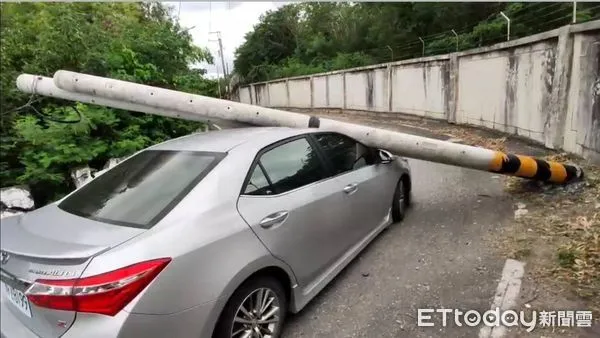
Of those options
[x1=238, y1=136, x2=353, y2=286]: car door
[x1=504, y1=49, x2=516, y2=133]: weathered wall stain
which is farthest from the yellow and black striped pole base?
[x1=238, y1=136, x2=353, y2=286]: car door

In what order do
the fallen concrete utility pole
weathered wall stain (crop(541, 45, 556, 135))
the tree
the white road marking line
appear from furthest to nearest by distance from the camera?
weathered wall stain (crop(541, 45, 556, 135)), the tree, the fallen concrete utility pole, the white road marking line

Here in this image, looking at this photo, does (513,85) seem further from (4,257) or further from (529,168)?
(4,257)

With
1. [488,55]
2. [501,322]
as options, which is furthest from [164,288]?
[488,55]

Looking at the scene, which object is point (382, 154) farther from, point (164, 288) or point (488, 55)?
point (164, 288)

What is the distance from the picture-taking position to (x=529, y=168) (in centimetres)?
426

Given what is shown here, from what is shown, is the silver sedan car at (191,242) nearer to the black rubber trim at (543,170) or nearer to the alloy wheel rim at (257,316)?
the alloy wheel rim at (257,316)

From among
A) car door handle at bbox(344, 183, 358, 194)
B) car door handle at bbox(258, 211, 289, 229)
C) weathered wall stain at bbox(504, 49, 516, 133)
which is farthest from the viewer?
weathered wall stain at bbox(504, 49, 516, 133)

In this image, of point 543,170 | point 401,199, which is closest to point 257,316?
point 401,199

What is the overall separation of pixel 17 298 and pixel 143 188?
31.7 inches

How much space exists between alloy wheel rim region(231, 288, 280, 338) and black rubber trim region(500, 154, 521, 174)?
10.1ft

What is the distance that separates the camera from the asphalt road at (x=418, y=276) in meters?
2.56

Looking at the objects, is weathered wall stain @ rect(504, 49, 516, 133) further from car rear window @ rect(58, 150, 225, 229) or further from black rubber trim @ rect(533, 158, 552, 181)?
car rear window @ rect(58, 150, 225, 229)

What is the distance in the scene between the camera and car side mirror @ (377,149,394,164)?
3.82 m

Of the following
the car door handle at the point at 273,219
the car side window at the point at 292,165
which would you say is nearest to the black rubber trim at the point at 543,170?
the car side window at the point at 292,165
